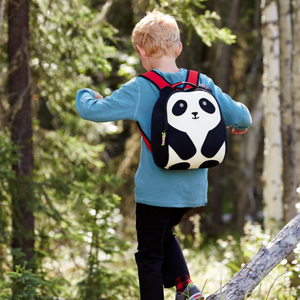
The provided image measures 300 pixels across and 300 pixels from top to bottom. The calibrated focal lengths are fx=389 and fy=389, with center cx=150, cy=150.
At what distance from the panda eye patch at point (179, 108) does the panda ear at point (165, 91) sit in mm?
104

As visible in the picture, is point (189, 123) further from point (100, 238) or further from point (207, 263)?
point (207, 263)

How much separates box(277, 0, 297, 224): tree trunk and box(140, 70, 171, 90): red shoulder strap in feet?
10.1

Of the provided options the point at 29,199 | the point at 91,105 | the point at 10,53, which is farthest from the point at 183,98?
the point at 10,53

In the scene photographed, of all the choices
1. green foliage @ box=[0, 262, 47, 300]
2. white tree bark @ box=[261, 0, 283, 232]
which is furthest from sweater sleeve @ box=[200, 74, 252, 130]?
white tree bark @ box=[261, 0, 283, 232]

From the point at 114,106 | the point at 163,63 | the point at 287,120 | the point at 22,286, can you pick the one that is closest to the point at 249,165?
the point at 287,120

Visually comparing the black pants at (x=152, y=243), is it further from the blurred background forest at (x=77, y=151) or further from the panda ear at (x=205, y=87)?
the blurred background forest at (x=77, y=151)

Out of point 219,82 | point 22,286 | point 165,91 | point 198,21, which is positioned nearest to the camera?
point 165,91

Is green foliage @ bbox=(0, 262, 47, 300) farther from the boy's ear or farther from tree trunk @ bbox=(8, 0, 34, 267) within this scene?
the boy's ear

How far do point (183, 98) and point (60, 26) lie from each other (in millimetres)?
3155

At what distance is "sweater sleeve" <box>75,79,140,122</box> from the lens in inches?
85.3

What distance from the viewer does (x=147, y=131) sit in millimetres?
2262

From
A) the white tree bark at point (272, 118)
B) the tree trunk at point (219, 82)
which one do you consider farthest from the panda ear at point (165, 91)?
the tree trunk at point (219, 82)

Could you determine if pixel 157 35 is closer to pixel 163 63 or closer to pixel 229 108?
pixel 163 63

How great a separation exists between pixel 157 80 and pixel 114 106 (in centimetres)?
31
